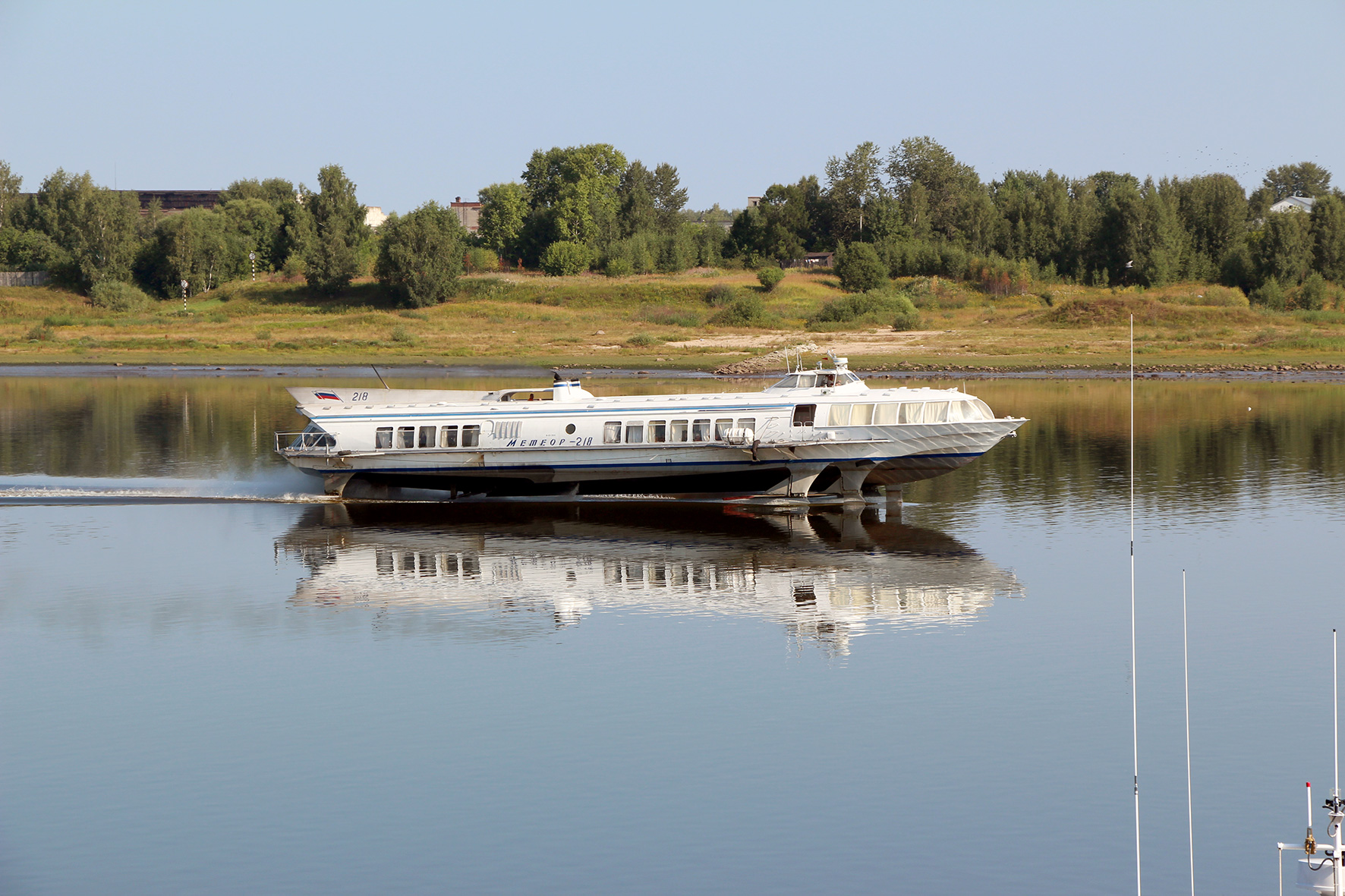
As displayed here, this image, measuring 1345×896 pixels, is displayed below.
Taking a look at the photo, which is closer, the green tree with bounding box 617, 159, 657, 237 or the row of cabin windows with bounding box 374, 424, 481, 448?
the row of cabin windows with bounding box 374, 424, 481, 448

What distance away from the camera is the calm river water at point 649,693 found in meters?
18.7

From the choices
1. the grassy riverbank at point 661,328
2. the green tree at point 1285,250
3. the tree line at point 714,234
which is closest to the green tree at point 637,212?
the tree line at point 714,234

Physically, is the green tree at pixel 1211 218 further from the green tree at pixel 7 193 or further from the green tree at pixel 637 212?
the green tree at pixel 7 193

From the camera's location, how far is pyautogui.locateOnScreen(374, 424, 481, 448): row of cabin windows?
4481 cm

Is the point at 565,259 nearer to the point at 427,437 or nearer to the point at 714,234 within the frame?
the point at 714,234

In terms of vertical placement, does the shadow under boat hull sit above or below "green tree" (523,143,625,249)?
below

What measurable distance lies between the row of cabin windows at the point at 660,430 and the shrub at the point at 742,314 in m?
85.4

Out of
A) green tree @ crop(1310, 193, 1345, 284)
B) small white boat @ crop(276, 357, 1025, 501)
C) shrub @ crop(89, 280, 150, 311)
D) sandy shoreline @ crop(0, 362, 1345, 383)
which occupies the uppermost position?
green tree @ crop(1310, 193, 1345, 284)

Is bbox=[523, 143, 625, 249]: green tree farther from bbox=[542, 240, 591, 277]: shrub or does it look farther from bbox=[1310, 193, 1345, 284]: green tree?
bbox=[1310, 193, 1345, 284]: green tree

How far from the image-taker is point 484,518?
44.2 metres

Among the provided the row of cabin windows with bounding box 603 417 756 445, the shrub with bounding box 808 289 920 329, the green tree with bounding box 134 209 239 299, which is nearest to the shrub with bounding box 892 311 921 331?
the shrub with bounding box 808 289 920 329

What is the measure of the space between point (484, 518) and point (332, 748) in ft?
72.1

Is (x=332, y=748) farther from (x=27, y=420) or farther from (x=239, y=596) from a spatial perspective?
(x=27, y=420)

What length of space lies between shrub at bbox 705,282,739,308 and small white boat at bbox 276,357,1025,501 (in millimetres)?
94604
